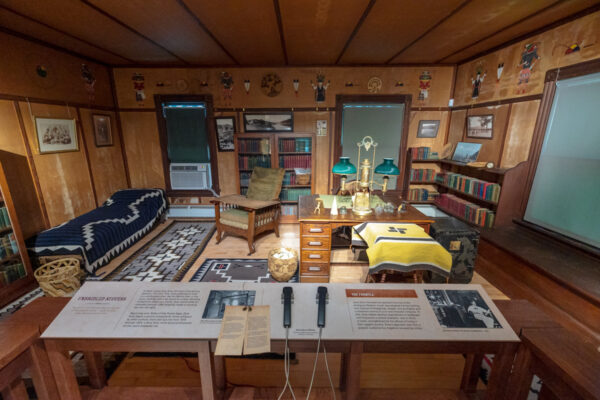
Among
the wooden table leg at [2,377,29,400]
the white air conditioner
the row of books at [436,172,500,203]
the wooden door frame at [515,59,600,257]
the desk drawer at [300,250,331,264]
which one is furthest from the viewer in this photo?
the white air conditioner

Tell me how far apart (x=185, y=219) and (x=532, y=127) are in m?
5.72

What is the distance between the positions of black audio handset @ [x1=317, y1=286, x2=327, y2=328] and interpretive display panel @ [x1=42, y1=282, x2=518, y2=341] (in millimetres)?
23

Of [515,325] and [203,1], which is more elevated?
[203,1]

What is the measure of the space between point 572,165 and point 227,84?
501 centimetres

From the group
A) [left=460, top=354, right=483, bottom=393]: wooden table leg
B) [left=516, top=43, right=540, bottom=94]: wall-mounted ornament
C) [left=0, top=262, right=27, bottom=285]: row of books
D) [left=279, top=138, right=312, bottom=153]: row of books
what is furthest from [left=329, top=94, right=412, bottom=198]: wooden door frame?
[left=0, top=262, right=27, bottom=285]: row of books

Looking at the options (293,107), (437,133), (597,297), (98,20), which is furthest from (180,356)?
(437,133)

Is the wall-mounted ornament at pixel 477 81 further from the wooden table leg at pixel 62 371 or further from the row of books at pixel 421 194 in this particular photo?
the wooden table leg at pixel 62 371

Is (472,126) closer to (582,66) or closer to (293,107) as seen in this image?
(582,66)

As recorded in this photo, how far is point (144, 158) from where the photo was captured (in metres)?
5.27

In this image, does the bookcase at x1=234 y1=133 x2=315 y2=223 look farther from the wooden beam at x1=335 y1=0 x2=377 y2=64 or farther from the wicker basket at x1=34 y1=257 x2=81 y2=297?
the wicker basket at x1=34 y1=257 x2=81 y2=297

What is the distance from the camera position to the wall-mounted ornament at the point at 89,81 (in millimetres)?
4242

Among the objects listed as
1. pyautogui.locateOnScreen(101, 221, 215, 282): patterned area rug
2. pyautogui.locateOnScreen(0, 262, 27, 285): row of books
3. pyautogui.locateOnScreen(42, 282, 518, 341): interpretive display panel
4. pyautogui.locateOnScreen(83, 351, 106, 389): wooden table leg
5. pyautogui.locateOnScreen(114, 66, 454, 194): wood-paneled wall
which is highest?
pyautogui.locateOnScreen(114, 66, 454, 194): wood-paneled wall

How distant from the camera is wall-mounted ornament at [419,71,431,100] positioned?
4809mm

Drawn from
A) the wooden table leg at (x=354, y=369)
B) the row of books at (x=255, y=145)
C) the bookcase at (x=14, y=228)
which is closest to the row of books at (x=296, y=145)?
the row of books at (x=255, y=145)
